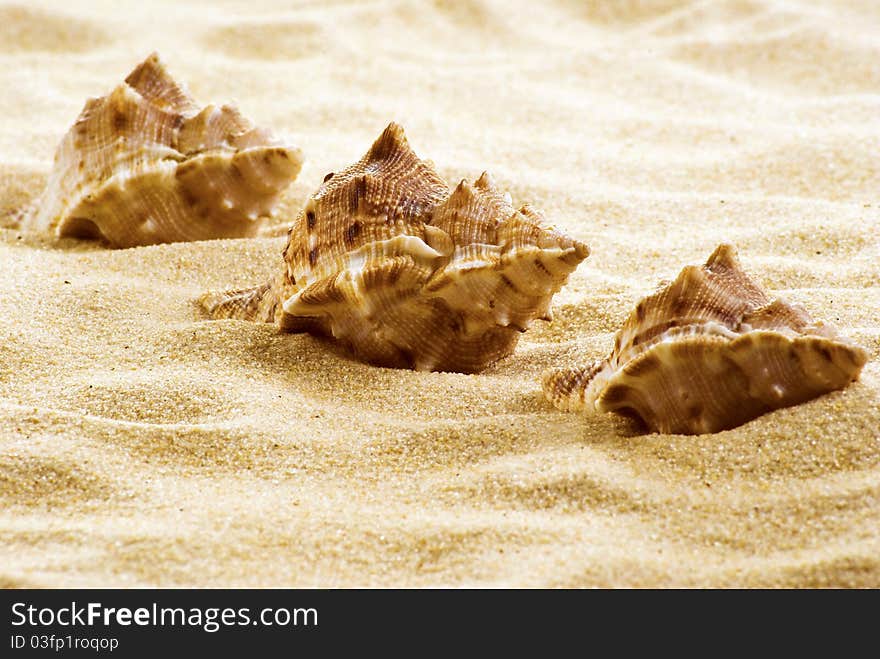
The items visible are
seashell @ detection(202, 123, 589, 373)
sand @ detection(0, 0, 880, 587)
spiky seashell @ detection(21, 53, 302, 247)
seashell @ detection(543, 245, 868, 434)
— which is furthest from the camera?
spiky seashell @ detection(21, 53, 302, 247)

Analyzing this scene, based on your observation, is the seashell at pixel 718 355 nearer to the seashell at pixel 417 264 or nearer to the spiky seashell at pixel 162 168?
the seashell at pixel 417 264

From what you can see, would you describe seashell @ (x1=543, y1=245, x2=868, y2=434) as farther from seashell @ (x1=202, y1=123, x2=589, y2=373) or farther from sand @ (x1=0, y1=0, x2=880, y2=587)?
seashell @ (x1=202, y1=123, x2=589, y2=373)

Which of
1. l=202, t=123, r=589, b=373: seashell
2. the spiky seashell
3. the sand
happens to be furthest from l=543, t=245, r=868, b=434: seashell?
the spiky seashell

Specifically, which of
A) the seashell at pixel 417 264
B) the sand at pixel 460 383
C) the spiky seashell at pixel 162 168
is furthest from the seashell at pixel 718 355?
the spiky seashell at pixel 162 168

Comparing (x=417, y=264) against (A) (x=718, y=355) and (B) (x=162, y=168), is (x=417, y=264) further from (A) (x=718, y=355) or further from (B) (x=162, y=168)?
(B) (x=162, y=168)

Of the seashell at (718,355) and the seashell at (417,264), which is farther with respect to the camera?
the seashell at (417,264)
